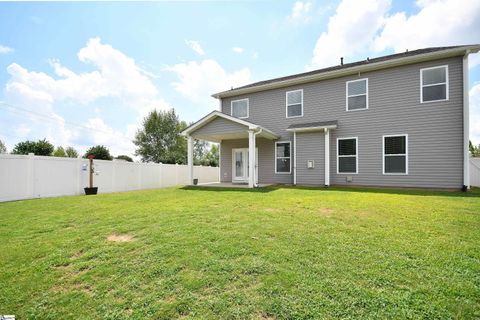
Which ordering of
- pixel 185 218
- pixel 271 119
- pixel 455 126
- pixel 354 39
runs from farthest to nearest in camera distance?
pixel 271 119 < pixel 354 39 < pixel 455 126 < pixel 185 218

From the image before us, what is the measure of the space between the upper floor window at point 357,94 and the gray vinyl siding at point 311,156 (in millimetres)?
2027

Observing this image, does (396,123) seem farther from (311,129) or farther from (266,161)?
(266,161)

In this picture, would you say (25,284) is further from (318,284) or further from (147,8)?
(147,8)

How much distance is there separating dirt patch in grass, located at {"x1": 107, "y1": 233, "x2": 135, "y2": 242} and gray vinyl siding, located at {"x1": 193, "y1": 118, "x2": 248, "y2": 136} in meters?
7.77

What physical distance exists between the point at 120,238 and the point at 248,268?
244 centimetres

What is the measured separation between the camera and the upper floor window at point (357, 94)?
10.6 m

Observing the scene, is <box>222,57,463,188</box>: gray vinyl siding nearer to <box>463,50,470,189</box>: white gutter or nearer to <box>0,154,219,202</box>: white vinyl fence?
<box>463,50,470,189</box>: white gutter

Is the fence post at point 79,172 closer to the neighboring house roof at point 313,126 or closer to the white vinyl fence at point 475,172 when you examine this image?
the neighboring house roof at point 313,126

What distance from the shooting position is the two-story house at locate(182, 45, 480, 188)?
900 centimetres

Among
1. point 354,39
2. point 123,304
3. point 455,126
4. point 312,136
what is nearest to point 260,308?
point 123,304

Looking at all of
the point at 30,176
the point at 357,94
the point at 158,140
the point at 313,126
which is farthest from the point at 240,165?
the point at 158,140

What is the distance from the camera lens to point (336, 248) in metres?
3.10

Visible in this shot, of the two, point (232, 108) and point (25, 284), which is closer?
point (25, 284)

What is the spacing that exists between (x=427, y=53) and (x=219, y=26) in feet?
29.4
